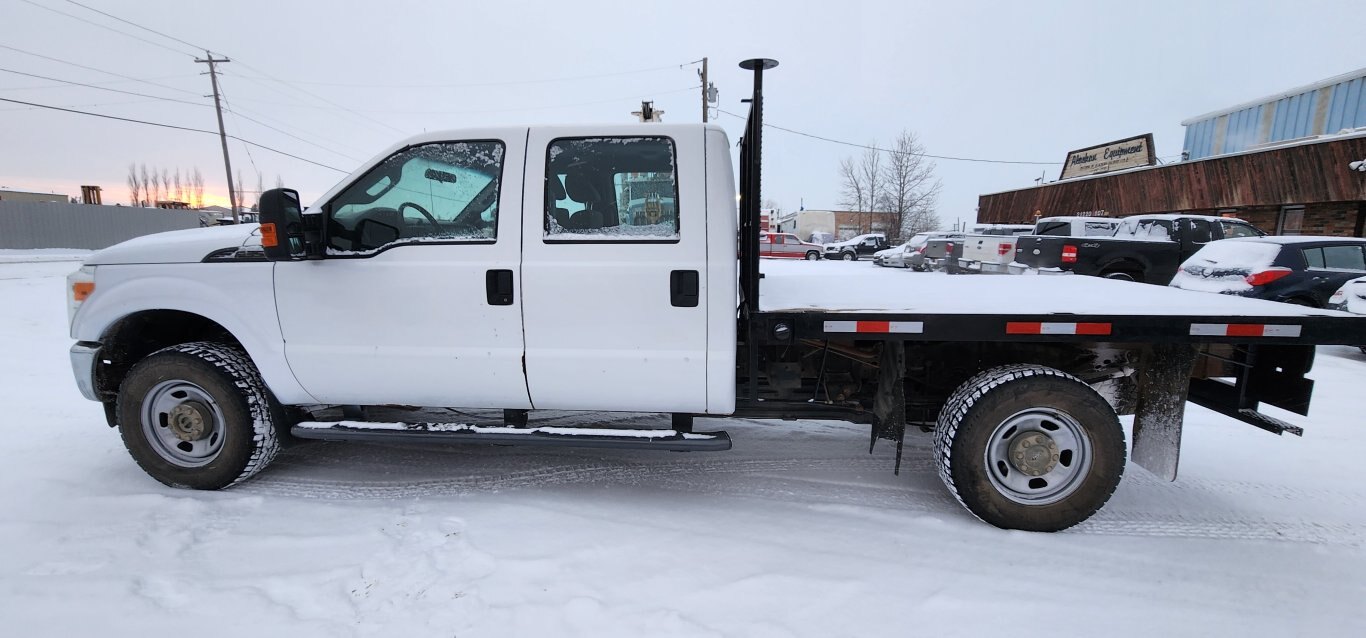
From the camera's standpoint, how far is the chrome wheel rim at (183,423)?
3.42 metres

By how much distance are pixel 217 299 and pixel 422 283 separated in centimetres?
122

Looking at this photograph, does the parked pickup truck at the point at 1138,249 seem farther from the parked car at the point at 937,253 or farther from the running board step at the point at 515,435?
the running board step at the point at 515,435

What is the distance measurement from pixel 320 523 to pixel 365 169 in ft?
6.01

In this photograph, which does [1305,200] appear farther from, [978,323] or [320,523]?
[320,523]

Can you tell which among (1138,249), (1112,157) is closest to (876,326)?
(1138,249)

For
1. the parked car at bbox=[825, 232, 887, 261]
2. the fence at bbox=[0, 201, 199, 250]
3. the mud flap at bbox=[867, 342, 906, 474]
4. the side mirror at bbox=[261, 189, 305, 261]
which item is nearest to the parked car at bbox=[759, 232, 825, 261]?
Answer: the parked car at bbox=[825, 232, 887, 261]

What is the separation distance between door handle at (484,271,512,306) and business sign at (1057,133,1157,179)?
30.6 m

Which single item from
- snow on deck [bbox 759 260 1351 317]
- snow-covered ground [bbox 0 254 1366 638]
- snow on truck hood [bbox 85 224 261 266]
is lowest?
snow-covered ground [bbox 0 254 1366 638]

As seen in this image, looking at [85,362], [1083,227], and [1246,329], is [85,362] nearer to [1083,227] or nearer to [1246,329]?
[1246,329]

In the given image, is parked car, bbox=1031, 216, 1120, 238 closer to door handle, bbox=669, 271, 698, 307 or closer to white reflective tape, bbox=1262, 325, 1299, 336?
white reflective tape, bbox=1262, 325, 1299, 336

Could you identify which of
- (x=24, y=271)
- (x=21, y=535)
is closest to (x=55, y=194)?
(x=24, y=271)

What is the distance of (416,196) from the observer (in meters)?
3.21

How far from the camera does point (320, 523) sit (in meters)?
3.13

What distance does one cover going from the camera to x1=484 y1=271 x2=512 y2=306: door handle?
3062mm
